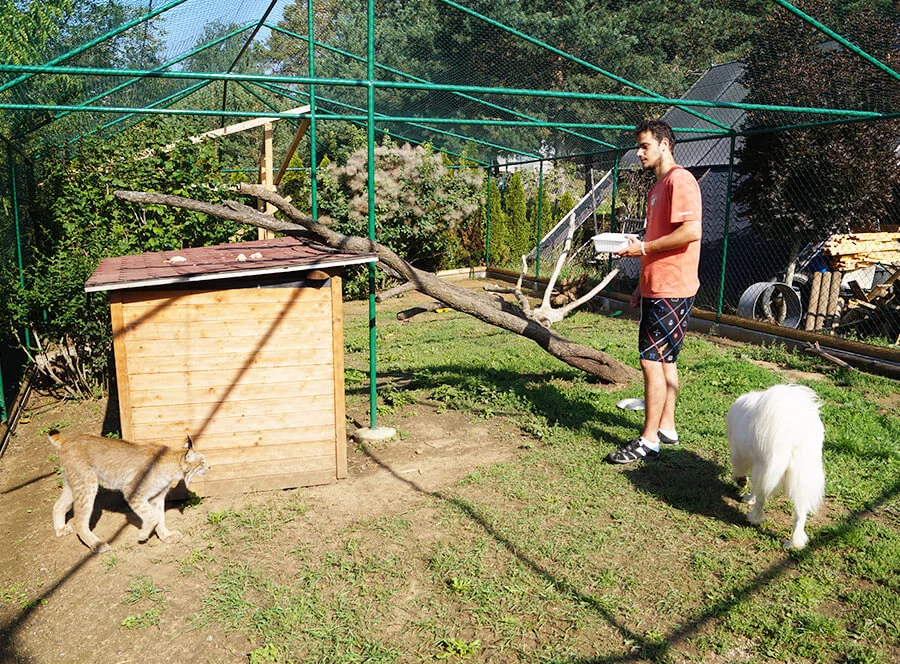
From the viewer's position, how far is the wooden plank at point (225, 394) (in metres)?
4.04

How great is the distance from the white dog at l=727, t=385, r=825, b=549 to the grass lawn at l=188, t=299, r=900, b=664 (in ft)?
0.96

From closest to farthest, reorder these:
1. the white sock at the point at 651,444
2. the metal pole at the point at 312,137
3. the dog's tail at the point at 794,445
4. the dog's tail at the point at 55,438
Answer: the dog's tail at the point at 794,445
the dog's tail at the point at 55,438
the white sock at the point at 651,444
the metal pole at the point at 312,137

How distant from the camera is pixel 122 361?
154 inches

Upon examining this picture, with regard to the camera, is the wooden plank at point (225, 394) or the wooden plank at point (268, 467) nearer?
the wooden plank at point (225, 394)

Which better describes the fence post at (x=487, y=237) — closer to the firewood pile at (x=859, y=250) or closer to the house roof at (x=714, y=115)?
the house roof at (x=714, y=115)

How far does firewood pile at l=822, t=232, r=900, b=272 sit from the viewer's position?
916 cm

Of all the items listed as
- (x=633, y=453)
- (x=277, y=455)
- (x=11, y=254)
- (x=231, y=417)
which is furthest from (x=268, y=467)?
(x=11, y=254)

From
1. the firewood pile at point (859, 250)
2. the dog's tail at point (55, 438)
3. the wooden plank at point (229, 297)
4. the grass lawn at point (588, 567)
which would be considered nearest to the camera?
the grass lawn at point (588, 567)

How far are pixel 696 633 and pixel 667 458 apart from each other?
6.34 feet

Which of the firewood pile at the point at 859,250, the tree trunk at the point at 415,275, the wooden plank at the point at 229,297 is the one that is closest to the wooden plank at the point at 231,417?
the wooden plank at the point at 229,297

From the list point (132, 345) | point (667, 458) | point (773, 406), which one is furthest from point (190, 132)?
point (773, 406)

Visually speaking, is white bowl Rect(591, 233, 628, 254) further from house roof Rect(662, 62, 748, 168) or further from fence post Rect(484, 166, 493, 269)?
fence post Rect(484, 166, 493, 269)

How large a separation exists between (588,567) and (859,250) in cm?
804

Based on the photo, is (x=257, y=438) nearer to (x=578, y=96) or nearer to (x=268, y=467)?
(x=268, y=467)
